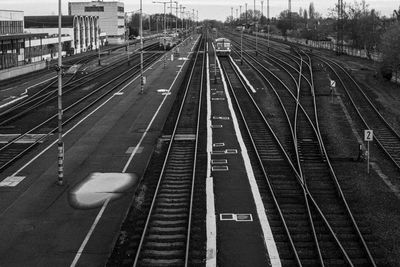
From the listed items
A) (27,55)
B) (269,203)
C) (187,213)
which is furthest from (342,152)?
(27,55)

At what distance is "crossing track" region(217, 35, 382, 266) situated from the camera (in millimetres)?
12578

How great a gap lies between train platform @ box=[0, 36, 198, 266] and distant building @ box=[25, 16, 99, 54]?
60.0m

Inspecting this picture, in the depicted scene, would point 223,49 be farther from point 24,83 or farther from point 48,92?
point 48,92

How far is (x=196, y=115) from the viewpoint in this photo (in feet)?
103

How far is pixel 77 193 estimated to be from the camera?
17125 millimetres

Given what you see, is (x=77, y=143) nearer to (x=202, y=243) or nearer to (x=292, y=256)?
(x=202, y=243)

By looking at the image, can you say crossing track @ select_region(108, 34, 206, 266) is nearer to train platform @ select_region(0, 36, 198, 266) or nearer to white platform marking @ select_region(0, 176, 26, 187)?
train platform @ select_region(0, 36, 198, 266)

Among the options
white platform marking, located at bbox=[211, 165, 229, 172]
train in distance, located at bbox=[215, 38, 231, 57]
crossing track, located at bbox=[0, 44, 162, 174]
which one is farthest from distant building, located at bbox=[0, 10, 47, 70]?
white platform marking, located at bbox=[211, 165, 229, 172]

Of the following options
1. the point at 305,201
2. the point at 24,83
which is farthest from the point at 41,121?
the point at 24,83

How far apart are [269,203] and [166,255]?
4.76 m

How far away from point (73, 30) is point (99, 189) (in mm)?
79006

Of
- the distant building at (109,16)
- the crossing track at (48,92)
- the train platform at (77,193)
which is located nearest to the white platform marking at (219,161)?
the train platform at (77,193)

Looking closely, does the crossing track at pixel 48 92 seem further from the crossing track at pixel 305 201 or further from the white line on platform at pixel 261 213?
the white line on platform at pixel 261 213

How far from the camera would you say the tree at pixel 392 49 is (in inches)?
1677
